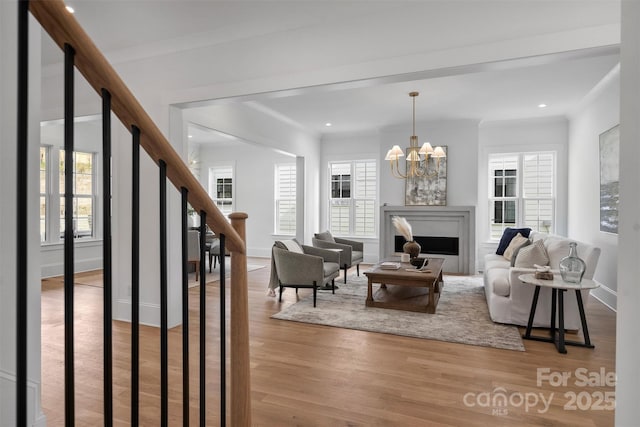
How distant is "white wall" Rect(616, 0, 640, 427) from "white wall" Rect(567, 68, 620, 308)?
3.42 m

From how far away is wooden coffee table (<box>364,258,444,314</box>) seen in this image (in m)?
4.17

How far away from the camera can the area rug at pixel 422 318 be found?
345 centimetres

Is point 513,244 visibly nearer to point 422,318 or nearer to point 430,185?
point 430,185

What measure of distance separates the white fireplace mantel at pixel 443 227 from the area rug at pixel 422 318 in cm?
159

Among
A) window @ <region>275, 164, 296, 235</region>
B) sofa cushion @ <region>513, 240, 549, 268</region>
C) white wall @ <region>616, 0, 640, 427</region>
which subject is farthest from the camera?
window @ <region>275, 164, 296, 235</region>

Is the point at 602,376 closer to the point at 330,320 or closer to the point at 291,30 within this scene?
the point at 330,320

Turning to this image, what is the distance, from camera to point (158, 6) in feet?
9.77

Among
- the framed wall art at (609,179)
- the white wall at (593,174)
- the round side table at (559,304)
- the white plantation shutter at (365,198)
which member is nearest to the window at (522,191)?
the white wall at (593,174)

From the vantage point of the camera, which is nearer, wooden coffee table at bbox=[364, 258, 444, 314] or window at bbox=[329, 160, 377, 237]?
wooden coffee table at bbox=[364, 258, 444, 314]

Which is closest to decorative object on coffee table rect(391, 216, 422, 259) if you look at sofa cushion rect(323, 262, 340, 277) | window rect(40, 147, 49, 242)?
sofa cushion rect(323, 262, 340, 277)

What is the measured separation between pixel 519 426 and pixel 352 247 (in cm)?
455

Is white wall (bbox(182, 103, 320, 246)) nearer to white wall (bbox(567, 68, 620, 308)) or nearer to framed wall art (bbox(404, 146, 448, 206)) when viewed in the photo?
framed wall art (bbox(404, 146, 448, 206))

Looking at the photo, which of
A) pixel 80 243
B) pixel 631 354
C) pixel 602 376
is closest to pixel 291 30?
pixel 631 354

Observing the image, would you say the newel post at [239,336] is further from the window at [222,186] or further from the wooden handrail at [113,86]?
the window at [222,186]
